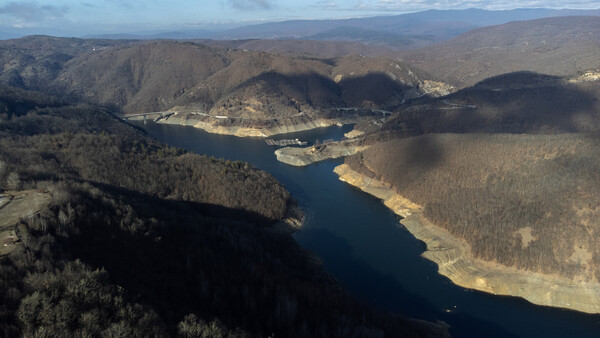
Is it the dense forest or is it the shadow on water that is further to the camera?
the dense forest

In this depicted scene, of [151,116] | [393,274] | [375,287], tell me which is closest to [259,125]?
[151,116]

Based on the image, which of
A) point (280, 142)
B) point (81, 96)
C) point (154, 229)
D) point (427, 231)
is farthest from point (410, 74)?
point (154, 229)

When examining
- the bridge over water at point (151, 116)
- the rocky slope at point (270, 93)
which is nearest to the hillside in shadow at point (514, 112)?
the rocky slope at point (270, 93)

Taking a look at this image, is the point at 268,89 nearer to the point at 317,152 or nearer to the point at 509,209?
the point at 317,152

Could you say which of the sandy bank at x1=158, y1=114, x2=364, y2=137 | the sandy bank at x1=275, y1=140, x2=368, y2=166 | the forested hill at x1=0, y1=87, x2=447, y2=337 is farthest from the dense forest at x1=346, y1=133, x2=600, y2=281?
the sandy bank at x1=158, y1=114, x2=364, y2=137

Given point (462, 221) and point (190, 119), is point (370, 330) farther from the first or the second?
point (190, 119)

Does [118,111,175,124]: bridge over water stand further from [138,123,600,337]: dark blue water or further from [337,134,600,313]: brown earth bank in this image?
[337,134,600,313]: brown earth bank
